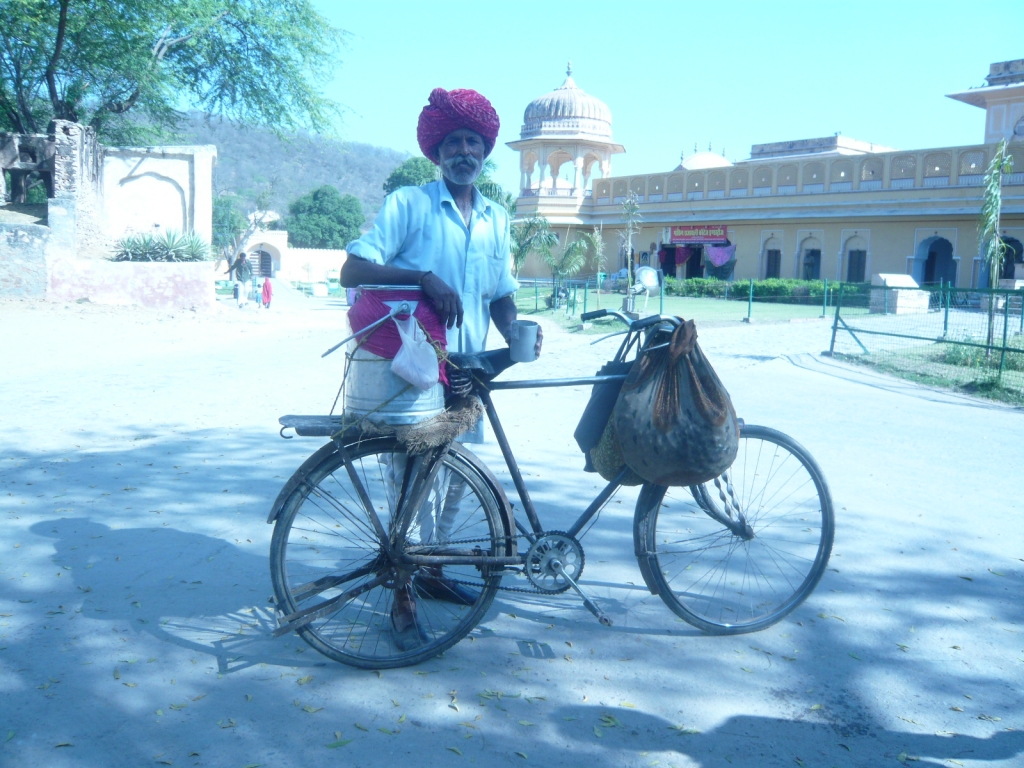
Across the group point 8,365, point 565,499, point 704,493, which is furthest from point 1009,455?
point 8,365

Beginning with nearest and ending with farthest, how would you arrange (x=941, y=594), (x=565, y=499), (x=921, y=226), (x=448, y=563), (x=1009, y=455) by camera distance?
(x=448, y=563) → (x=941, y=594) → (x=565, y=499) → (x=1009, y=455) → (x=921, y=226)

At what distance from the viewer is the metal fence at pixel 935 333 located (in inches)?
436

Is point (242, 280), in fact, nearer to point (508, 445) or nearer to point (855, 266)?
point (508, 445)

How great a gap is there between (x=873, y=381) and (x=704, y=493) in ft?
26.8

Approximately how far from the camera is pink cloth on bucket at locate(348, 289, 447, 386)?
2.74m

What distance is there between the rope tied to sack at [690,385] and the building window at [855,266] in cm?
3479

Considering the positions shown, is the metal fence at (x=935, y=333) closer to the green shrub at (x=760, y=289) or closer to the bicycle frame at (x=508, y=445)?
the bicycle frame at (x=508, y=445)

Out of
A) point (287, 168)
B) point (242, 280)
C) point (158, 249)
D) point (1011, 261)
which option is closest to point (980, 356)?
point (158, 249)

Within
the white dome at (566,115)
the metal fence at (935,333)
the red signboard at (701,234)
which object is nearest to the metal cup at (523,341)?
the metal fence at (935,333)

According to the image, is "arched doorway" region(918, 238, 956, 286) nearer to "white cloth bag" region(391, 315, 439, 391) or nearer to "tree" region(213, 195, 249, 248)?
"white cloth bag" region(391, 315, 439, 391)

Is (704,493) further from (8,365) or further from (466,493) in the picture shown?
(8,365)

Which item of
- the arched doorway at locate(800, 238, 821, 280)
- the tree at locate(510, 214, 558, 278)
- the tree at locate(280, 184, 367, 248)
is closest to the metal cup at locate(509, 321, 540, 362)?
the tree at locate(510, 214, 558, 278)

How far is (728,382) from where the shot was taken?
10250 mm

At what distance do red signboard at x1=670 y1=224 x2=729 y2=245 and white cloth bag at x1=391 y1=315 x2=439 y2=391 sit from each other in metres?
38.5
